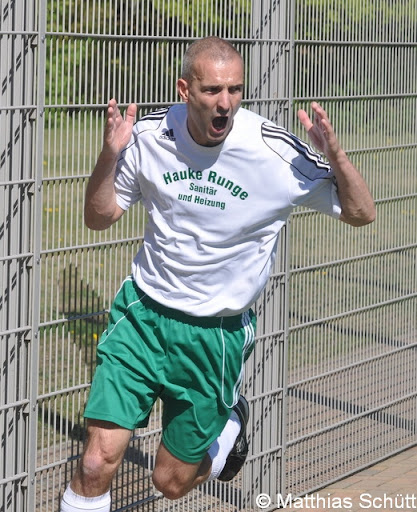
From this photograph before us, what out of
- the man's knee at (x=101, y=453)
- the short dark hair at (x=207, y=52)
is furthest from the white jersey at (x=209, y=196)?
the man's knee at (x=101, y=453)

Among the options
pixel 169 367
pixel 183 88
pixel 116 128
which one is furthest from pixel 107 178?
pixel 169 367

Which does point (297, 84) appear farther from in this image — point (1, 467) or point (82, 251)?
point (1, 467)

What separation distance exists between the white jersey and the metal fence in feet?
0.98

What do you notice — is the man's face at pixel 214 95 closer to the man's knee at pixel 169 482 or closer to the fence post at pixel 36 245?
the fence post at pixel 36 245

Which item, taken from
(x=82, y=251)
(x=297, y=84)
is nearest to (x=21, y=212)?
(x=82, y=251)

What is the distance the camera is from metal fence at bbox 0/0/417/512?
5.42 meters

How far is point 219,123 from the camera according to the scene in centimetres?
536

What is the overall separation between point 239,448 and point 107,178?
63.2 inches

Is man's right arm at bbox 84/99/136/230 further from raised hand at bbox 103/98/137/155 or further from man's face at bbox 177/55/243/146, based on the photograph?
man's face at bbox 177/55/243/146

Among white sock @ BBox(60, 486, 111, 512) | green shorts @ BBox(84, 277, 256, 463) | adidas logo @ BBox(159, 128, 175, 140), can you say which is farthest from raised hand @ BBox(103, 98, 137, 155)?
white sock @ BBox(60, 486, 111, 512)

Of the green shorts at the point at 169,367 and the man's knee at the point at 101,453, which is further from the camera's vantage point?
the green shorts at the point at 169,367

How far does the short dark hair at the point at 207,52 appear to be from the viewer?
5.37 meters

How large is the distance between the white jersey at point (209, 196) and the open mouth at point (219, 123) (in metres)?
0.13

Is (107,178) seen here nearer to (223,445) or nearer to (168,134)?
(168,134)
